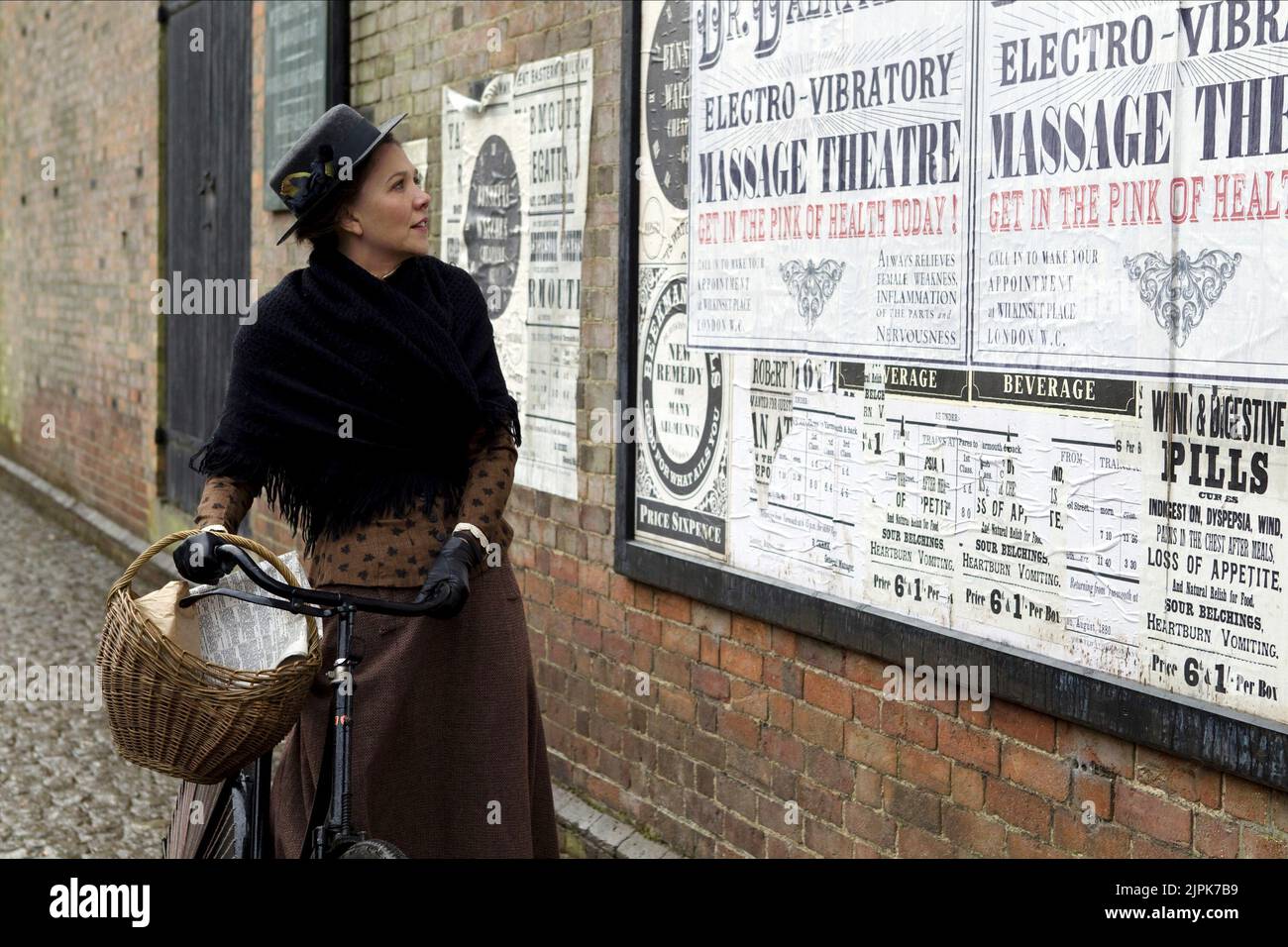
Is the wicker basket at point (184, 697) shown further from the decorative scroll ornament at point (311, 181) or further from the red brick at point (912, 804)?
the red brick at point (912, 804)

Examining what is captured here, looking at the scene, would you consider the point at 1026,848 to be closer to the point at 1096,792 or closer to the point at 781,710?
the point at 1096,792

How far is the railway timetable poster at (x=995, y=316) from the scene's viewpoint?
296 cm

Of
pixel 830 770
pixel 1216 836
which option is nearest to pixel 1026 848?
pixel 1216 836

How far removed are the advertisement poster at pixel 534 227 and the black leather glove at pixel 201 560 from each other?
2539 mm

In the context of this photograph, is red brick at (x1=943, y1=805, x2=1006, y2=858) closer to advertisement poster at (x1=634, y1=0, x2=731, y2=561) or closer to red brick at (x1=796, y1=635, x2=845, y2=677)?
red brick at (x1=796, y1=635, x2=845, y2=677)

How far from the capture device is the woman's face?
3.37m

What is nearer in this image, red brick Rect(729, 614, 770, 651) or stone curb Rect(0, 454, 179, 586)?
red brick Rect(729, 614, 770, 651)

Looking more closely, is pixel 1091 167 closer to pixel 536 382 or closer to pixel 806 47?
pixel 806 47

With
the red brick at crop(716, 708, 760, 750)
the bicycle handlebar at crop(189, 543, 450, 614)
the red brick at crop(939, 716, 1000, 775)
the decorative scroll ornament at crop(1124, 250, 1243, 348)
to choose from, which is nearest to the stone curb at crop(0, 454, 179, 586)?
the red brick at crop(716, 708, 760, 750)

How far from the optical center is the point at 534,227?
222 inches

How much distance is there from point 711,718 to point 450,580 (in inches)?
75.6

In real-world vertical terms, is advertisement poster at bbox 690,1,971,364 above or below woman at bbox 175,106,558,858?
above

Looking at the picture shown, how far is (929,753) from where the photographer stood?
383cm
